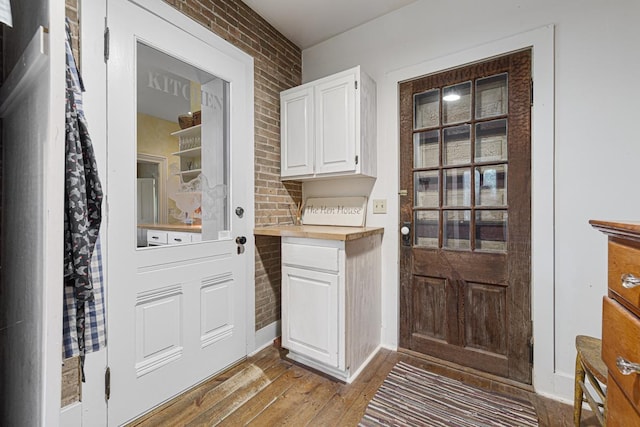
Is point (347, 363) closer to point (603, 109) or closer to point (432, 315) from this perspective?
point (432, 315)

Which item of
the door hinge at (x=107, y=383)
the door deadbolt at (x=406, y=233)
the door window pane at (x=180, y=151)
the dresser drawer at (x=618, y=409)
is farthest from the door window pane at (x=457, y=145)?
the door hinge at (x=107, y=383)

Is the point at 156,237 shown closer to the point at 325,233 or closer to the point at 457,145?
the point at 325,233

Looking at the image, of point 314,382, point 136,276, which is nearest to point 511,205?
point 314,382

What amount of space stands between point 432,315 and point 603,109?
1.64 meters

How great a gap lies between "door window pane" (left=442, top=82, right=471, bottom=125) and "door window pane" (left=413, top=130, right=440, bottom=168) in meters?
0.13

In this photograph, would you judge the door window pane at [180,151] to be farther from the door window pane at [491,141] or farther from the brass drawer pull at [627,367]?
the brass drawer pull at [627,367]

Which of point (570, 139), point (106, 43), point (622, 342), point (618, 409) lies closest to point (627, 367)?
point (622, 342)

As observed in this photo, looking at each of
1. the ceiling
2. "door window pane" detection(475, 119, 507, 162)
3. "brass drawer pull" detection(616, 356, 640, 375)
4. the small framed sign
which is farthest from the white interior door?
"brass drawer pull" detection(616, 356, 640, 375)

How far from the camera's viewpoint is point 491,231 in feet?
6.23

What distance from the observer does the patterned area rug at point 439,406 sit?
149cm

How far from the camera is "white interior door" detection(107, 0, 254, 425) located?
1461 mm

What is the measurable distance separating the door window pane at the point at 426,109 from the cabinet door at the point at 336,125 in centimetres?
51

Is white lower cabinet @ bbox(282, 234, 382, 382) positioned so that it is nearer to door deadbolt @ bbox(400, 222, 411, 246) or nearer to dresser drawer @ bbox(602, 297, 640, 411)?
door deadbolt @ bbox(400, 222, 411, 246)

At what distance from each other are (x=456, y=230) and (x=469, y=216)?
13cm
